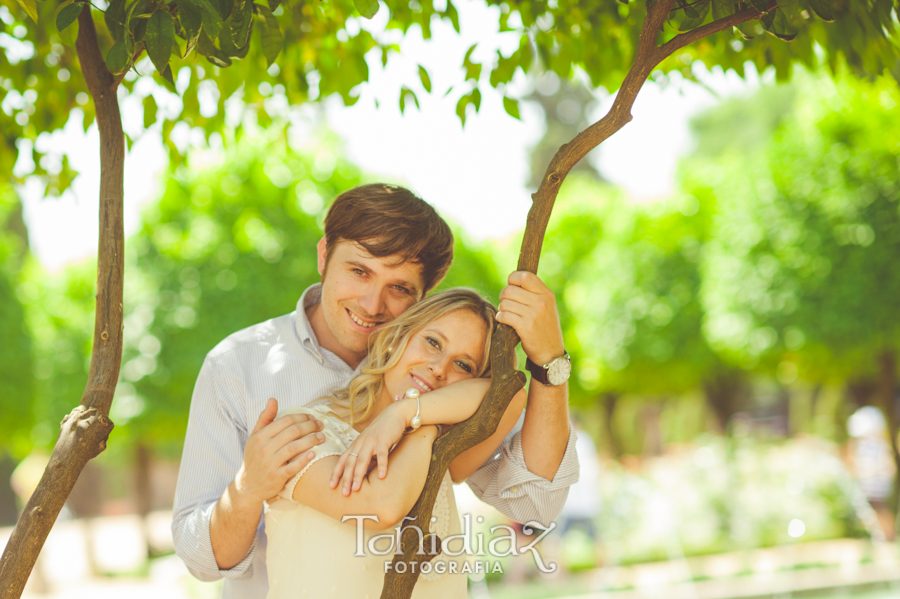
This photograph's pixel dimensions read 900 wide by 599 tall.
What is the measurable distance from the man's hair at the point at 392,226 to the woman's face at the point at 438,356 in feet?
1.11

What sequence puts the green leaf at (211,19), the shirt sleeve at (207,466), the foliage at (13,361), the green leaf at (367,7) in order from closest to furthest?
the green leaf at (211,19) → the green leaf at (367,7) → the shirt sleeve at (207,466) → the foliage at (13,361)

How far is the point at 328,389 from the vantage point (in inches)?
97.0

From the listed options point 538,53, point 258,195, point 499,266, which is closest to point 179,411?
point 258,195

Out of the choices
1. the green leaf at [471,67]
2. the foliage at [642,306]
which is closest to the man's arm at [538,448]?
the green leaf at [471,67]

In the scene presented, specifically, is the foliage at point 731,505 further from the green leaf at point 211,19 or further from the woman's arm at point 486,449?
the green leaf at point 211,19

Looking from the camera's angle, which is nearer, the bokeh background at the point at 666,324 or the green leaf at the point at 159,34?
the green leaf at the point at 159,34

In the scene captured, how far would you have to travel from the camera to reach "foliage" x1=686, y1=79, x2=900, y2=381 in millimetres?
10305

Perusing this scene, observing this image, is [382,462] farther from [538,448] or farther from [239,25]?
[239,25]

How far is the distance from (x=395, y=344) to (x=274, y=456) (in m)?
0.54

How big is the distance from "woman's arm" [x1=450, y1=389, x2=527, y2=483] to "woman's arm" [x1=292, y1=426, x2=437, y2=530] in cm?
35

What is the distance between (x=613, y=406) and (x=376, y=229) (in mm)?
17670

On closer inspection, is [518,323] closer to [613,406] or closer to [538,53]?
[538,53]

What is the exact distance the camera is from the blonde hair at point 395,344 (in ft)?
7.32

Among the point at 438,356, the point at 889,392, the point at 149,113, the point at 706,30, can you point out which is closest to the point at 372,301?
the point at 438,356
